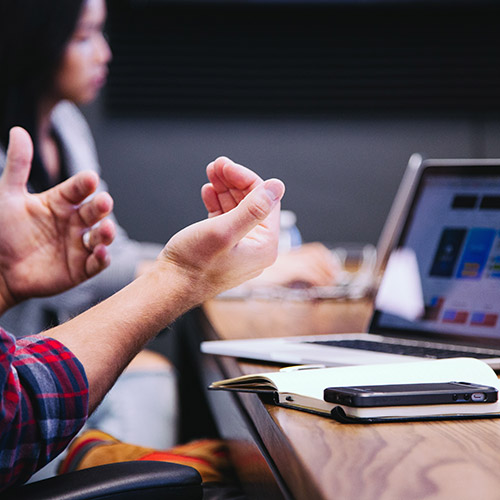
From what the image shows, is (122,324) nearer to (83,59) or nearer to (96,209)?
(96,209)

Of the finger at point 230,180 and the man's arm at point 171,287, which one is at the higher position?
the finger at point 230,180

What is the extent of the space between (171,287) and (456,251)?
1.79 ft

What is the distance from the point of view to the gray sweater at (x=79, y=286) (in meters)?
1.99

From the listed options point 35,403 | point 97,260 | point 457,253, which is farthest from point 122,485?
point 457,253

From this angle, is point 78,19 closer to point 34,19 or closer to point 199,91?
point 34,19

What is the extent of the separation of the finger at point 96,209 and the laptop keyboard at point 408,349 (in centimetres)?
42

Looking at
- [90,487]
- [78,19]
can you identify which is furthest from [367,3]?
[90,487]

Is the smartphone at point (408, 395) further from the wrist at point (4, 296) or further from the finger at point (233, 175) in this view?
the wrist at point (4, 296)

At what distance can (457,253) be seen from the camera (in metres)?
1.17

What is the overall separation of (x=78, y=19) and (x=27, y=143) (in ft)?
3.38

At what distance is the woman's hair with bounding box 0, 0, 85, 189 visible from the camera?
2014mm

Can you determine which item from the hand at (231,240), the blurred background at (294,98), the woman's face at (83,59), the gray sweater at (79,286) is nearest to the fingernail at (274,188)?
the hand at (231,240)

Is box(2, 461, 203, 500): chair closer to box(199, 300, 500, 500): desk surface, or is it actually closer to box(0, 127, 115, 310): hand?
box(199, 300, 500, 500): desk surface

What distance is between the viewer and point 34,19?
200cm
